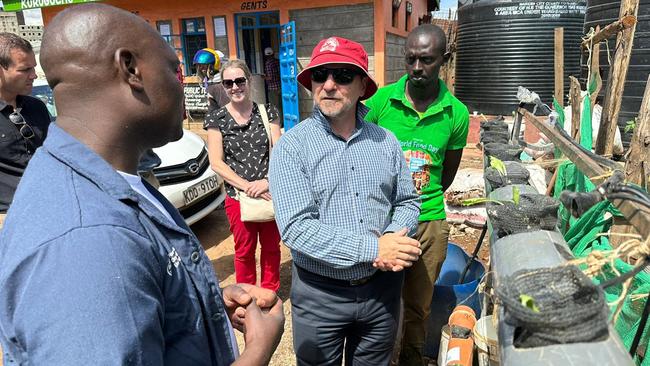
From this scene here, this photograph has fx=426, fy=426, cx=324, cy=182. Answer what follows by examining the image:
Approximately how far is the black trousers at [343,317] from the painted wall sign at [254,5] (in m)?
8.52

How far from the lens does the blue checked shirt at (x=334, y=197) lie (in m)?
1.84

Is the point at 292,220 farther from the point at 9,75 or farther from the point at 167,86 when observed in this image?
the point at 9,75

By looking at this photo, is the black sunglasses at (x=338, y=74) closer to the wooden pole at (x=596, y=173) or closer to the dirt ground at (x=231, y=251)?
the wooden pole at (x=596, y=173)

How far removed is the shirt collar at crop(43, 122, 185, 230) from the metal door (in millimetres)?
8436

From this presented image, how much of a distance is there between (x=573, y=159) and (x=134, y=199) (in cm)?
165

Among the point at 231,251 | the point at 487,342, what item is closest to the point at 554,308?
the point at 487,342

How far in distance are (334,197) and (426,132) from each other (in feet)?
3.22

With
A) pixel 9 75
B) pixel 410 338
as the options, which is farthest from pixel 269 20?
pixel 410 338

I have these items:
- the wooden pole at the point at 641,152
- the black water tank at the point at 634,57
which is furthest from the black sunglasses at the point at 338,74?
the black water tank at the point at 634,57

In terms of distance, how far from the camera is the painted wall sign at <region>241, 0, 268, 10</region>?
30.8 feet

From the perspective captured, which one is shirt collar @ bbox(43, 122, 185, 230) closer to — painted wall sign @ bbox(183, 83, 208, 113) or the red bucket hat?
the red bucket hat

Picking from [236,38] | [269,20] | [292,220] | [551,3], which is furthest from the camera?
[269,20]

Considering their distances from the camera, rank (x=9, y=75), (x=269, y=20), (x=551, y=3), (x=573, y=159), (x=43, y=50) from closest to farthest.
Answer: (x=43, y=50), (x=573, y=159), (x=9, y=75), (x=551, y=3), (x=269, y=20)

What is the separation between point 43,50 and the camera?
901mm
